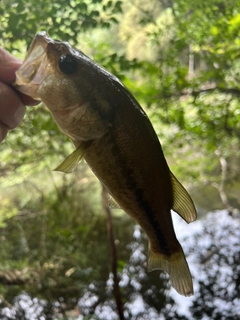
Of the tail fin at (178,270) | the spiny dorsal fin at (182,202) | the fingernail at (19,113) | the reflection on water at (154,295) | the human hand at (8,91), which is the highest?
the human hand at (8,91)

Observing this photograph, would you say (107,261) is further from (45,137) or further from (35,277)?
(45,137)

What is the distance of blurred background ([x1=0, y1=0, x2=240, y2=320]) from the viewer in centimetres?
214

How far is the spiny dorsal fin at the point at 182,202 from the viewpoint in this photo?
712 millimetres

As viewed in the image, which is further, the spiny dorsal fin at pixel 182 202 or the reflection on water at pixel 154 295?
the reflection on water at pixel 154 295

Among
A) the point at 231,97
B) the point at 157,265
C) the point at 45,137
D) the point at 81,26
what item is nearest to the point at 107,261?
the point at 45,137

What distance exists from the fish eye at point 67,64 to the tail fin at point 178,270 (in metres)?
0.44

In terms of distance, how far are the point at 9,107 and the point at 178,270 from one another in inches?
21.0

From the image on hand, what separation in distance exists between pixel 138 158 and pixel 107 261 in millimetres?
2514

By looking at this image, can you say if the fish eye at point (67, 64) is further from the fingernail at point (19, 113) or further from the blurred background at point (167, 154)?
the blurred background at point (167, 154)

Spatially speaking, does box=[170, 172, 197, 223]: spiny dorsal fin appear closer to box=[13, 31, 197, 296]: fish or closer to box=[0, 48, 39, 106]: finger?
box=[13, 31, 197, 296]: fish

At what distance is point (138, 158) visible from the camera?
68 centimetres

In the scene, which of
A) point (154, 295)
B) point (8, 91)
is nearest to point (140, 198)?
point (8, 91)

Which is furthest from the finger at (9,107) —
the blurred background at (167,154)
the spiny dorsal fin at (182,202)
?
the blurred background at (167,154)

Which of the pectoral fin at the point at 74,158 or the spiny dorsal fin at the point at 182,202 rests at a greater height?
the pectoral fin at the point at 74,158
